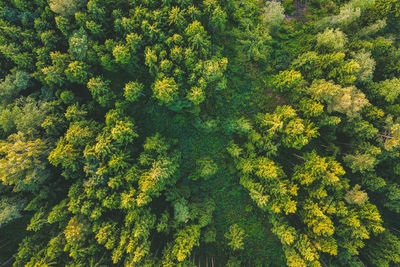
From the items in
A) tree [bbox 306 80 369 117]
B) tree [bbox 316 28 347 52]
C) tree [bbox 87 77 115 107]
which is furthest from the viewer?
tree [bbox 316 28 347 52]

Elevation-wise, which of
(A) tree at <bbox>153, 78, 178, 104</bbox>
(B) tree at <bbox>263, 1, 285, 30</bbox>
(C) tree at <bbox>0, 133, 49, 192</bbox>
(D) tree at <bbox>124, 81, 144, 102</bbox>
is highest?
(B) tree at <bbox>263, 1, 285, 30</bbox>

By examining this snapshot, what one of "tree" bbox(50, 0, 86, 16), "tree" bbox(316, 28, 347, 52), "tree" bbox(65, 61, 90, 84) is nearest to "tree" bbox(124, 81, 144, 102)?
"tree" bbox(65, 61, 90, 84)

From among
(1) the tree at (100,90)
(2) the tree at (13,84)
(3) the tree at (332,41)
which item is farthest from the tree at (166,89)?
(3) the tree at (332,41)

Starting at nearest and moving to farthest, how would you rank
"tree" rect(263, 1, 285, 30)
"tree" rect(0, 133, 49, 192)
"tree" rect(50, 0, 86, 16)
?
"tree" rect(0, 133, 49, 192) → "tree" rect(50, 0, 86, 16) → "tree" rect(263, 1, 285, 30)

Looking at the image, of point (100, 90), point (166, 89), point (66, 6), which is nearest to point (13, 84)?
point (100, 90)

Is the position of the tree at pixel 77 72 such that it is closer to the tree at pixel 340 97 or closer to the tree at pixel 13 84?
the tree at pixel 13 84

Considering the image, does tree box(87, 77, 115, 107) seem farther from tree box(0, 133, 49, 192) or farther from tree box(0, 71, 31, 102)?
tree box(0, 71, 31, 102)

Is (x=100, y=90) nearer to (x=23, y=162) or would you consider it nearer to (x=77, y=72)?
(x=77, y=72)

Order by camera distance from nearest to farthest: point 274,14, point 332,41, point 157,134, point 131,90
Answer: point 131,90
point 332,41
point 157,134
point 274,14

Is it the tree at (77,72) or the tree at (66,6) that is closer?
the tree at (66,6)

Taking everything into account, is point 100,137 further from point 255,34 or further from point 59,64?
point 255,34
